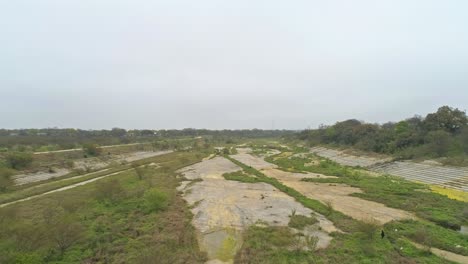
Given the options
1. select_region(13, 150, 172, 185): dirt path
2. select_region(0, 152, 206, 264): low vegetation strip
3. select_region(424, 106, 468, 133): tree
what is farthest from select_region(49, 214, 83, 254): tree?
select_region(424, 106, 468, 133): tree

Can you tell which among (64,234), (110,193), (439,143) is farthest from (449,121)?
(64,234)

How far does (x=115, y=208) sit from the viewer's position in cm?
1948

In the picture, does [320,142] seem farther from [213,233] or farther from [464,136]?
[213,233]

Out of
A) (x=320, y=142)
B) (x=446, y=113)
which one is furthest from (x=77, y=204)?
(x=320, y=142)

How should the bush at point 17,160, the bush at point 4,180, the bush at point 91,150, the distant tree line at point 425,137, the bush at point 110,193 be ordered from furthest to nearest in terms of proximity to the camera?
the bush at point 91,150
the distant tree line at point 425,137
the bush at point 17,160
the bush at point 4,180
the bush at point 110,193

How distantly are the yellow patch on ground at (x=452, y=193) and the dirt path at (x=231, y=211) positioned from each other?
12741mm

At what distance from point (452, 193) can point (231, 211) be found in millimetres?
19100

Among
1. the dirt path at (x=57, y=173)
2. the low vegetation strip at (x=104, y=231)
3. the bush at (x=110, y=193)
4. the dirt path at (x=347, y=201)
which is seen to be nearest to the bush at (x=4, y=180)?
the dirt path at (x=57, y=173)

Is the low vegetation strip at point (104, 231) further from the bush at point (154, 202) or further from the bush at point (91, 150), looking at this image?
the bush at point (91, 150)

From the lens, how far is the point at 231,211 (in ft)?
63.2

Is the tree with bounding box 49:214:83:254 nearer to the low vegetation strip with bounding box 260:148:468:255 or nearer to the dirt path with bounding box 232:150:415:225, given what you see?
the dirt path with bounding box 232:150:415:225

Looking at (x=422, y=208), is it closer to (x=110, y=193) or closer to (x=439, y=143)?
(x=110, y=193)

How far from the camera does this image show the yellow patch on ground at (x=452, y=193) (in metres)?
23.2

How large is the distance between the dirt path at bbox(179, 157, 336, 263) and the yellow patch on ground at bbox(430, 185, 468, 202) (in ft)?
41.8
